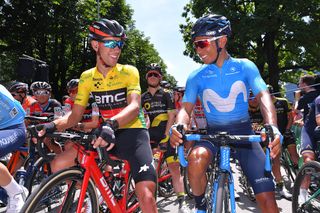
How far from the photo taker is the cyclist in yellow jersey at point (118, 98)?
3.49 m

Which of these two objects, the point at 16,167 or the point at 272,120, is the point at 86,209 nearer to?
→ the point at 272,120

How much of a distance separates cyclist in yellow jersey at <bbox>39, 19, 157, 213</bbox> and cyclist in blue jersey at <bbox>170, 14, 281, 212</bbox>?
1.71 feet

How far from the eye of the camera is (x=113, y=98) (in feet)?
12.4

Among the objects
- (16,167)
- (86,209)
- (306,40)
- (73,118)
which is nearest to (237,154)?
(86,209)

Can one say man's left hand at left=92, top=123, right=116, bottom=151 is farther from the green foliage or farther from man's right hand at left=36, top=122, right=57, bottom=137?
the green foliage

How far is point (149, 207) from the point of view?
132 inches

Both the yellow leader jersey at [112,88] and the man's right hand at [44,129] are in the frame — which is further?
the yellow leader jersey at [112,88]

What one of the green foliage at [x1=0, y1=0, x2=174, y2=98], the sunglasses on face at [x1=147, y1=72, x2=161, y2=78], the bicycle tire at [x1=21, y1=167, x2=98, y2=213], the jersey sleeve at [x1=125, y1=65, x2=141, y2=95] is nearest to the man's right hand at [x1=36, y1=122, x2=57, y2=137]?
the bicycle tire at [x1=21, y1=167, x2=98, y2=213]

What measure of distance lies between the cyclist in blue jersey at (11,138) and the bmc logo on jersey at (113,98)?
1.05 m

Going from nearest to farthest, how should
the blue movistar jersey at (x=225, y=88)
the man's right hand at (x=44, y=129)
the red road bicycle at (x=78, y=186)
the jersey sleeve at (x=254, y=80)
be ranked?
the red road bicycle at (x=78, y=186)
the man's right hand at (x=44, y=129)
the jersey sleeve at (x=254, y=80)
the blue movistar jersey at (x=225, y=88)

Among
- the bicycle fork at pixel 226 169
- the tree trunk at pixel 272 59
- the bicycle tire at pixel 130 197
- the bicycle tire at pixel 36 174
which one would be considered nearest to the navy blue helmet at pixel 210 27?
the bicycle fork at pixel 226 169

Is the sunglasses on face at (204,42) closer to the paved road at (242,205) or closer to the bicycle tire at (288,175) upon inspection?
the paved road at (242,205)

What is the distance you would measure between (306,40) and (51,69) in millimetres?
20675

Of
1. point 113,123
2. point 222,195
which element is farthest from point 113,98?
point 222,195
